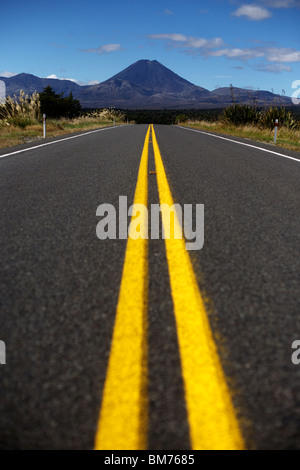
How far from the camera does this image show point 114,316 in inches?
77.2

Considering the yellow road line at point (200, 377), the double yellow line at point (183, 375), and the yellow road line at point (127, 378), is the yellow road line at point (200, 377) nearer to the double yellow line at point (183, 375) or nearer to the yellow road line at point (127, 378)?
the double yellow line at point (183, 375)

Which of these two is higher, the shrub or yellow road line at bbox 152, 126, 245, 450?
the shrub

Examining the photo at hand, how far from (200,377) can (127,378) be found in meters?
0.28

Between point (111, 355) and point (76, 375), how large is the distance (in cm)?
17

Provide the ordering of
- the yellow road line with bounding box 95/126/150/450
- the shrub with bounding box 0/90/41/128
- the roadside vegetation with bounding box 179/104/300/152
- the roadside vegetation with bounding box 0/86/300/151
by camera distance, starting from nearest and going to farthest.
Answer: the yellow road line with bounding box 95/126/150/450 < the roadside vegetation with bounding box 0/86/300/151 < the roadside vegetation with bounding box 179/104/300/152 < the shrub with bounding box 0/90/41/128

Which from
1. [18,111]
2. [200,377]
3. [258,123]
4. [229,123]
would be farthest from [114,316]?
[229,123]

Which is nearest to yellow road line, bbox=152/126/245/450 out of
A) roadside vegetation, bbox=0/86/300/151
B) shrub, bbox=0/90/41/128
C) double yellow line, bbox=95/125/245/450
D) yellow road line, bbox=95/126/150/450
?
double yellow line, bbox=95/125/245/450

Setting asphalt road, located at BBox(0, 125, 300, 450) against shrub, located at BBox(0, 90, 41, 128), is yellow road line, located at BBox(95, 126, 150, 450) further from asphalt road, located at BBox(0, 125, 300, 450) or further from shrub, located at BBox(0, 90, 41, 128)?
shrub, located at BBox(0, 90, 41, 128)

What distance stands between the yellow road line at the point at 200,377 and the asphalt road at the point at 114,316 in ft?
0.10

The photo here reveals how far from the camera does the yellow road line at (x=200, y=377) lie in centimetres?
129

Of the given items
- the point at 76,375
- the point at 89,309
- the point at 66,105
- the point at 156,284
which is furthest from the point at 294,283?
the point at 66,105

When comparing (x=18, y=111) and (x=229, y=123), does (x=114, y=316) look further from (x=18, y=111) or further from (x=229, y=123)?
(x=229, y=123)

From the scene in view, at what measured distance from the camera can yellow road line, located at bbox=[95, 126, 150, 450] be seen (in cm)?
129

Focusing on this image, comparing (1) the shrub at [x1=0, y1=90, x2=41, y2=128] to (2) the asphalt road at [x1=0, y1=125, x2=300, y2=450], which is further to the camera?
(1) the shrub at [x1=0, y1=90, x2=41, y2=128]
